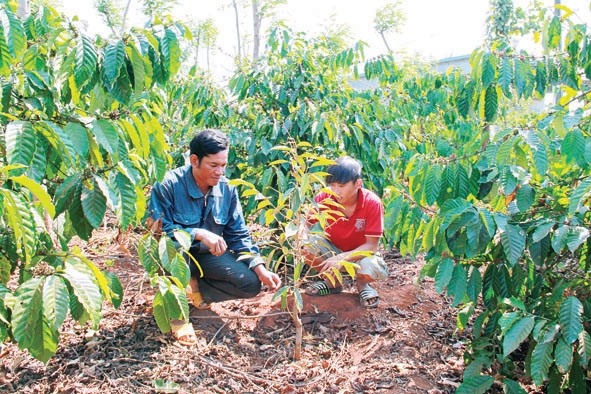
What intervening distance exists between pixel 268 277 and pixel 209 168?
676mm

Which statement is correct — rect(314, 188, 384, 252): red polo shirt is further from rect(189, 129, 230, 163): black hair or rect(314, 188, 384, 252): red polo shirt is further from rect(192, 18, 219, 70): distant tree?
rect(192, 18, 219, 70): distant tree

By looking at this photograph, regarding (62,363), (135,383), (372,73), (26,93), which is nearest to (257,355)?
(135,383)

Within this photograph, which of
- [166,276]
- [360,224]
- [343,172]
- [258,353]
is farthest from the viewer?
[360,224]

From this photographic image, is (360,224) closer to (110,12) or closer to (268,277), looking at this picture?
(268,277)

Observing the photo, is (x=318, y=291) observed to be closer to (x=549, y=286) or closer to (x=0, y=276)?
(x=549, y=286)

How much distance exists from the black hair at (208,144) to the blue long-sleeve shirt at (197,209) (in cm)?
17

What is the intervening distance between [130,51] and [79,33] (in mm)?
157

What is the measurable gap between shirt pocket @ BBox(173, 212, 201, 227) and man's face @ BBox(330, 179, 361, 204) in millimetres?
791

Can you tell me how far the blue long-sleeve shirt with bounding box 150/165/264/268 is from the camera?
2639 millimetres

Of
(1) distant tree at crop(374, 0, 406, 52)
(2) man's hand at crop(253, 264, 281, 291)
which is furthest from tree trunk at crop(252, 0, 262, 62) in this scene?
(2) man's hand at crop(253, 264, 281, 291)

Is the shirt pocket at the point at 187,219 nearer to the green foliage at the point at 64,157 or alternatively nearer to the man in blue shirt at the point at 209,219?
the man in blue shirt at the point at 209,219

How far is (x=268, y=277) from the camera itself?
8.31 feet

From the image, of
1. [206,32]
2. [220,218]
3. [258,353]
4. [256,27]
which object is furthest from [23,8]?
[206,32]

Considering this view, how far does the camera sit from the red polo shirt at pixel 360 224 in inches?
114
